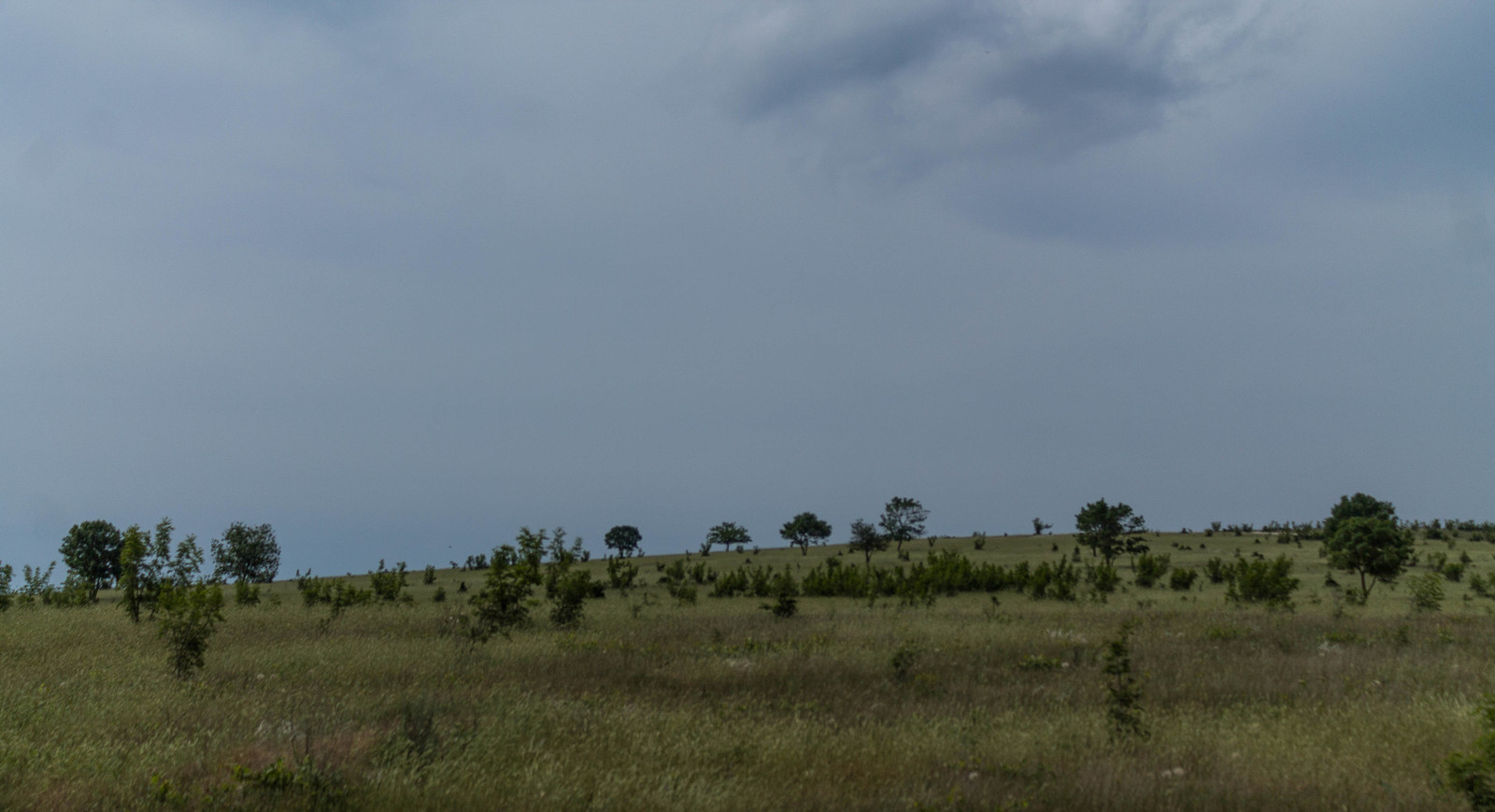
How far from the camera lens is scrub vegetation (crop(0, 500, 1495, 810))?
701cm

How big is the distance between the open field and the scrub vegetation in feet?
0.17

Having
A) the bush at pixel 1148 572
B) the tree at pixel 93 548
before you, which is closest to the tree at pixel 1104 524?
the bush at pixel 1148 572

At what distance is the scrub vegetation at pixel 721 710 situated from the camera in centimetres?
701

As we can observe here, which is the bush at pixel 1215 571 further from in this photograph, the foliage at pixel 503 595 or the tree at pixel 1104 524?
the foliage at pixel 503 595

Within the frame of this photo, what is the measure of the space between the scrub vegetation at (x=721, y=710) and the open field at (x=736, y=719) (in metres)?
0.05

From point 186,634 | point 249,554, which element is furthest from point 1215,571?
point 249,554

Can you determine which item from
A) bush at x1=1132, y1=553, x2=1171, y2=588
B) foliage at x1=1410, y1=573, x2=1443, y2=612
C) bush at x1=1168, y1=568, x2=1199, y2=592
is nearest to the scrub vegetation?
foliage at x1=1410, y1=573, x2=1443, y2=612

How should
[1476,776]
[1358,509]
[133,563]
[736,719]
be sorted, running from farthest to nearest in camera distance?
1. [1358,509]
2. [133,563]
3. [736,719]
4. [1476,776]

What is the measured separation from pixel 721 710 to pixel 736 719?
25.0 inches

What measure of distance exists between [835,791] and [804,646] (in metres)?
10.0

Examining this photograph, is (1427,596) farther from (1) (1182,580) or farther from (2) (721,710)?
(2) (721,710)

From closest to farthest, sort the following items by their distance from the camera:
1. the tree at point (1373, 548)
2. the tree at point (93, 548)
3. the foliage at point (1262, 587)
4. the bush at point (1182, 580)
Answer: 1. the foliage at point (1262, 587)
2. the tree at point (1373, 548)
3. the bush at point (1182, 580)
4. the tree at point (93, 548)

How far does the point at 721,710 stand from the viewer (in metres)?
10.7

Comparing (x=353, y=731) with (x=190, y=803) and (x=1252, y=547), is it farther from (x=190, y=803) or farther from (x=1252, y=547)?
(x=1252, y=547)
